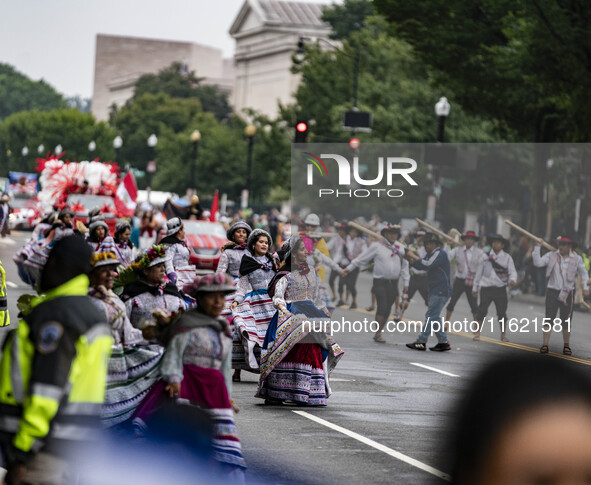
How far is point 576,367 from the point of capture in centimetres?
191

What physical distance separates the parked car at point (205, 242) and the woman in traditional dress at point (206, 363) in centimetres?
2618

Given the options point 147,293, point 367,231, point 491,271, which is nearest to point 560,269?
point 491,271

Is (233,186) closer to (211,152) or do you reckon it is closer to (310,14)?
(211,152)

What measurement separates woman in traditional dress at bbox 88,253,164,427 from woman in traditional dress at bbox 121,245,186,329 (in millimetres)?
784

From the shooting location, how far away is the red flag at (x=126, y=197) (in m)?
32.4

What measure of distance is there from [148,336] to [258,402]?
15.5 feet

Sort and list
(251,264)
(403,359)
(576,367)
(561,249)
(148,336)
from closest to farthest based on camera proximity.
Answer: (576,367) < (148,336) < (251,264) < (403,359) < (561,249)

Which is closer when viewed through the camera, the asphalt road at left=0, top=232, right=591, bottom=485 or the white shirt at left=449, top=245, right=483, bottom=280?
the asphalt road at left=0, top=232, right=591, bottom=485

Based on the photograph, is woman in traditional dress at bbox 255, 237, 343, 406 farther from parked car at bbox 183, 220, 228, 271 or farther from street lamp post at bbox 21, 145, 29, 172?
street lamp post at bbox 21, 145, 29, 172

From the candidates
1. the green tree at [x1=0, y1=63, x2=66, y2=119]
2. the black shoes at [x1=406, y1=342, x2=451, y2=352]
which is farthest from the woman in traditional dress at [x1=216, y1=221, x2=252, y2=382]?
the green tree at [x1=0, y1=63, x2=66, y2=119]

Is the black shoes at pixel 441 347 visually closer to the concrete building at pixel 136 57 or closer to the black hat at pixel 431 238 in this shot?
the black hat at pixel 431 238

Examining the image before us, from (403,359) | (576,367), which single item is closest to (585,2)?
(403,359)

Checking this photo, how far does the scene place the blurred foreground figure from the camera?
179 cm

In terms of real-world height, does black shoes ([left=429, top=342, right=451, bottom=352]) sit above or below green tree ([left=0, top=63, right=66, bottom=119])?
below
